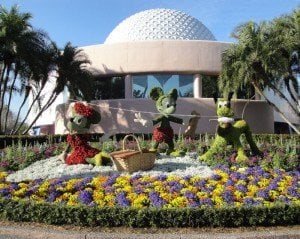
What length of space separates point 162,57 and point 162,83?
1.62 metres

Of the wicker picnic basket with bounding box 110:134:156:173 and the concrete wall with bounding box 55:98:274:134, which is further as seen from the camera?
the concrete wall with bounding box 55:98:274:134

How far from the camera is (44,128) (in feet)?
132

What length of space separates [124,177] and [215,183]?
6.34 ft

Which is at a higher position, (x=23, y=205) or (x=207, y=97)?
(x=207, y=97)

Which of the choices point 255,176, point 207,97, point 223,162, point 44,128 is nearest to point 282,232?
point 255,176

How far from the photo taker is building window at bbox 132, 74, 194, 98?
2920 cm

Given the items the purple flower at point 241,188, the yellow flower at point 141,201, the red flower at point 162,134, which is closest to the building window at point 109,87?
the red flower at point 162,134

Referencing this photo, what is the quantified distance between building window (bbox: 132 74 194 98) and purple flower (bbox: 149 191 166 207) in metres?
20.9

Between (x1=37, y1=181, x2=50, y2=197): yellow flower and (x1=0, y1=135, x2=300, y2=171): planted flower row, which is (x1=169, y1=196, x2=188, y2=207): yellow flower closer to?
(x1=37, y1=181, x2=50, y2=197): yellow flower

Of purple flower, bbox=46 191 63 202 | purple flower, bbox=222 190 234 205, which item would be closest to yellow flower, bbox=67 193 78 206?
purple flower, bbox=46 191 63 202

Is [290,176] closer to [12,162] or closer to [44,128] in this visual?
[12,162]

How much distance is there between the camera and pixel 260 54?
25734 mm

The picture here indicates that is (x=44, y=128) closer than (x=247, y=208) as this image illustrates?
No

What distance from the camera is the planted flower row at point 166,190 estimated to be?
319 inches
